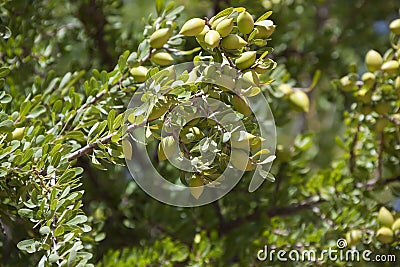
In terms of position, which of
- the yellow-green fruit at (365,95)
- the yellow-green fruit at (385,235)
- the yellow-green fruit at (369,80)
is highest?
the yellow-green fruit at (369,80)

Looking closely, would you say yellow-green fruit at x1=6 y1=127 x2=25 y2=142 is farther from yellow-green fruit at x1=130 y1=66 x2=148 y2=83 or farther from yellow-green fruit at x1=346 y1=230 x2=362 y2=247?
yellow-green fruit at x1=346 y1=230 x2=362 y2=247

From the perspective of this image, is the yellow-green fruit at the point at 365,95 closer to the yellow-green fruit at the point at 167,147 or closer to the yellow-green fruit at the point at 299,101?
the yellow-green fruit at the point at 299,101

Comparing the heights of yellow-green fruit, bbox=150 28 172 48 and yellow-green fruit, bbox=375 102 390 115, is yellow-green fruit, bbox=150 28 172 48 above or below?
above

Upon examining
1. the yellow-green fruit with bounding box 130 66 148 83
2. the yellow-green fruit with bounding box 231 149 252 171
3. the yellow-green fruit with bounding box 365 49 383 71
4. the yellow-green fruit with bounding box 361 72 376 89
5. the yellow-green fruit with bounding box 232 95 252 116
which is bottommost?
the yellow-green fruit with bounding box 361 72 376 89

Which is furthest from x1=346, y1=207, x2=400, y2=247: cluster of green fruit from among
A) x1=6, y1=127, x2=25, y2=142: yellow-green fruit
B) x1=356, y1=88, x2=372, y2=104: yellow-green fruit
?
x1=6, y1=127, x2=25, y2=142: yellow-green fruit

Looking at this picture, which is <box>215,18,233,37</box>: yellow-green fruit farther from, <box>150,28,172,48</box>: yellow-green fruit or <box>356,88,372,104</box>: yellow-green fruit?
<box>356,88,372,104</box>: yellow-green fruit

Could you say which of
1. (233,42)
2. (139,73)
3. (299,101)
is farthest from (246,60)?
(299,101)

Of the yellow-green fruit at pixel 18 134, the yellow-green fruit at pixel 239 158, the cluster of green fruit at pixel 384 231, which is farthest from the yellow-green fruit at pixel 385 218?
the yellow-green fruit at pixel 18 134

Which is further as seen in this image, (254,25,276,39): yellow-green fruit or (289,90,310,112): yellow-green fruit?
(289,90,310,112): yellow-green fruit

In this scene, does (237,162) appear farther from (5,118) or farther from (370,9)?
(370,9)
